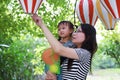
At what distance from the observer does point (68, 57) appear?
234 centimetres

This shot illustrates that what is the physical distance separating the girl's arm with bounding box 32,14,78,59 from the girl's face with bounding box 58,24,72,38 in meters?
0.31

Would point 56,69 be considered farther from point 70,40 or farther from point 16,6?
point 16,6

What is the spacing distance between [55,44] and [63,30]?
36cm

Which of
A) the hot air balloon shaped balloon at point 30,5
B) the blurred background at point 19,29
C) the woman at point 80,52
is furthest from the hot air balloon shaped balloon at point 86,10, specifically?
the blurred background at point 19,29

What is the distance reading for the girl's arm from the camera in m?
2.27

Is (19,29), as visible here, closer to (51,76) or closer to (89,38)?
(51,76)

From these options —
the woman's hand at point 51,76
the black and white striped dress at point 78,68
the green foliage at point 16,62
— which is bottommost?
the green foliage at point 16,62

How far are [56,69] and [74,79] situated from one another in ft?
0.47

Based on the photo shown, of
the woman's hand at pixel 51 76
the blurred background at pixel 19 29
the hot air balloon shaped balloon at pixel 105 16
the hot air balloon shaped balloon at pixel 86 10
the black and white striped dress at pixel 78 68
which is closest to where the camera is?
the black and white striped dress at pixel 78 68

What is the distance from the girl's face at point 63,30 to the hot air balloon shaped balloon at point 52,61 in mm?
166

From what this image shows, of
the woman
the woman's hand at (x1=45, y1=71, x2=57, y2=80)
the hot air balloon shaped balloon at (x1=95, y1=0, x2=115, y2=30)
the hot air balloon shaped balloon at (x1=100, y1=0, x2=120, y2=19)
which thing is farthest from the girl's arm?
the hot air balloon shaped balloon at (x1=95, y1=0, x2=115, y2=30)

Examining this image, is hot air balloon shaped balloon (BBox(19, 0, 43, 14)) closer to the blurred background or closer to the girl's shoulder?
the girl's shoulder

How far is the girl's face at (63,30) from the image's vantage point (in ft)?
8.62

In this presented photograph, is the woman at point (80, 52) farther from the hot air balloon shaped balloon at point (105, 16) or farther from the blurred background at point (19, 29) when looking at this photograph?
the blurred background at point (19, 29)
